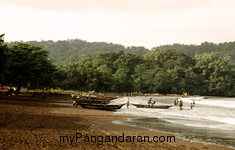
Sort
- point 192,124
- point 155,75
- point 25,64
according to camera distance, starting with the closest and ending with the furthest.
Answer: point 192,124
point 25,64
point 155,75

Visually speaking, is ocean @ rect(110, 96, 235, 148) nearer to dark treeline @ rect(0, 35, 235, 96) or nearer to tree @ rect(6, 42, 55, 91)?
tree @ rect(6, 42, 55, 91)

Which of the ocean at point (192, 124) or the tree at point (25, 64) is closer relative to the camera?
the ocean at point (192, 124)

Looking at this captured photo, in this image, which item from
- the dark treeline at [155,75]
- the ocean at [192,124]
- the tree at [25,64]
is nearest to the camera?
the ocean at [192,124]

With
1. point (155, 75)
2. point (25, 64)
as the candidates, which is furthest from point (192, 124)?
point (155, 75)

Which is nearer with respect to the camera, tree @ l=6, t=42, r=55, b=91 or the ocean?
the ocean

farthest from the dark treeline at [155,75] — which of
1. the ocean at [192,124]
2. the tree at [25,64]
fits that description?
the ocean at [192,124]

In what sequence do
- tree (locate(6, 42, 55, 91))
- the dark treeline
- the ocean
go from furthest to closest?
the dark treeline < tree (locate(6, 42, 55, 91)) < the ocean

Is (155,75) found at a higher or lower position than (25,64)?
higher

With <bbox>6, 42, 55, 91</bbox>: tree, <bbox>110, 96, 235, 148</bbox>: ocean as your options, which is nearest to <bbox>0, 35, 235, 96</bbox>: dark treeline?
<bbox>6, 42, 55, 91</bbox>: tree

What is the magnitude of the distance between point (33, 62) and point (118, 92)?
232ft

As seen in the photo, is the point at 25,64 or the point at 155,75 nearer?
the point at 25,64

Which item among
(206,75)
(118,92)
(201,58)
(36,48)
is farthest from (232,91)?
(36,48)

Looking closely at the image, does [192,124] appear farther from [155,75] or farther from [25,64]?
[155,75]

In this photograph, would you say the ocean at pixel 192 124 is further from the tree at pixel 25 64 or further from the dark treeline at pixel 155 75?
the dark treeline at pixel 155 75
